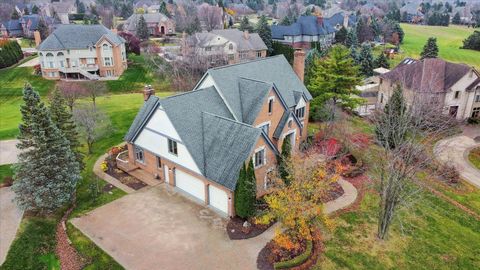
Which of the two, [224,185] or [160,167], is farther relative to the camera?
[160,167]

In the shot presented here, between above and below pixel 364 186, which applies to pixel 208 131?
above

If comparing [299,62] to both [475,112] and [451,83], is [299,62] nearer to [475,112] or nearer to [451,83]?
[451,83]

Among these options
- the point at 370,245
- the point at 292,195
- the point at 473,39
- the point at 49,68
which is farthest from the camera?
the point at 473,39

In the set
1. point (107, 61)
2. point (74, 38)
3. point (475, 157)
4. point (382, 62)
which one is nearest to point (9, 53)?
point (74, 38)

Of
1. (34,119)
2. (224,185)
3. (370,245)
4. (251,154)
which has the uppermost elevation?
(34,119)

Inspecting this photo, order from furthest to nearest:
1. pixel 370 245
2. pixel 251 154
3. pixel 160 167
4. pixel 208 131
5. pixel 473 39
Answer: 1. pixel 473 39
2. pixel 160 167
3. pixel 208 131
4. pixel 251 154
5. pixel 370 245

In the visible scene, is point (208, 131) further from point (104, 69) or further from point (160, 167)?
point (104, 69)

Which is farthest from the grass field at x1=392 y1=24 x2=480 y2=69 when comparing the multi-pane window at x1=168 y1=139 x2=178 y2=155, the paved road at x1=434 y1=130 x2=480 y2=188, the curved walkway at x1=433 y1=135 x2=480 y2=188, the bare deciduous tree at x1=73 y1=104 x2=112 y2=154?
the multi-pane window at x1=168 y1=139 x2=178 y2=155

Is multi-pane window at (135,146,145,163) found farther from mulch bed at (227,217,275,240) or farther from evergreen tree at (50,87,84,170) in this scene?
mulch bed at (227,217,275,240)

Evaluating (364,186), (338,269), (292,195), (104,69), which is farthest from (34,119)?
Result: (104,69)
